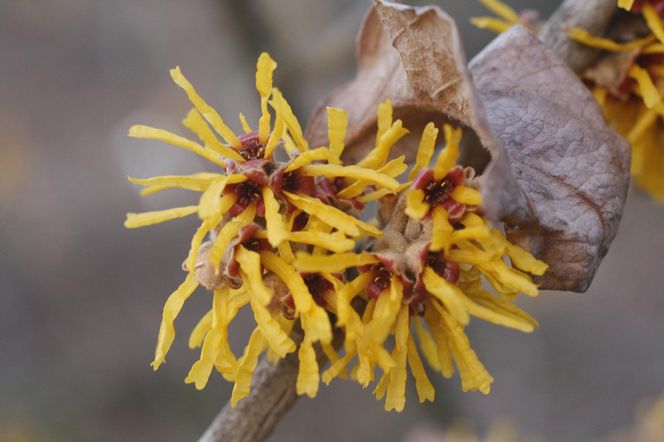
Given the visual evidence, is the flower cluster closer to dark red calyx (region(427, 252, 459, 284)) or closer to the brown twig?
dark red calyx (region(427, 252, 459, 284))

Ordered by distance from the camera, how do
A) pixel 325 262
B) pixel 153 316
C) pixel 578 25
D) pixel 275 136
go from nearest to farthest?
pixel 325 262
pixel 275 136
pixel 578 25
pixel 153 316

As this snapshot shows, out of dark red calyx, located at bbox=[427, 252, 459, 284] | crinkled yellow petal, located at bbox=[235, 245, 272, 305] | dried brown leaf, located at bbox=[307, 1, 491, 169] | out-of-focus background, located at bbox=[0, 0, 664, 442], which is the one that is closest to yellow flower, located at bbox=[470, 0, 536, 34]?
dried brown leaf, located at bbox=[307, 1, 491, 169]

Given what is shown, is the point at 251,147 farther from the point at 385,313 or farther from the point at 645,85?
the point at 645,85

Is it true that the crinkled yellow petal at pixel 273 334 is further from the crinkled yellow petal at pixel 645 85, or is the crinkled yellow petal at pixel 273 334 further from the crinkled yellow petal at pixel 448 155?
the crinkled yellow petal at pixel 645 85

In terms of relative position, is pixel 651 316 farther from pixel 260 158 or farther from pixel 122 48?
pixel 122 48

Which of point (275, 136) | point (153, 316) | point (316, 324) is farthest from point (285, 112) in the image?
point (153, 316)

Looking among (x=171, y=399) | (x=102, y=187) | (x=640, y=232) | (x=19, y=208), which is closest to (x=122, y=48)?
(x=102, y=187)
